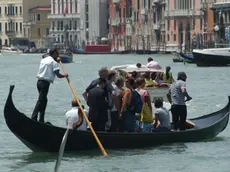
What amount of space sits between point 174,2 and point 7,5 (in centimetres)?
4006

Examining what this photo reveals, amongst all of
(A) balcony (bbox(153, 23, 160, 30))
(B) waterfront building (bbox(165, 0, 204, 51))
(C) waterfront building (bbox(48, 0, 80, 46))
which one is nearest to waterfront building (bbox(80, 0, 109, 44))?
(C) waterfront building (bbox(48, 0, 80, 46))

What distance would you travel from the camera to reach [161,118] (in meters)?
14.9

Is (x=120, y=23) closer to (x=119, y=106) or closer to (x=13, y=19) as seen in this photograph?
(x=13, y=19)

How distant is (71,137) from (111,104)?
650mm

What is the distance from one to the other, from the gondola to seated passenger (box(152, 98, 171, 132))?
127 mm

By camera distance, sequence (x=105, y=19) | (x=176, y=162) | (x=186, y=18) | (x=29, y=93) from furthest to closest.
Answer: (x=105, y=19), (x=186, y=18), (x=29, y=93), (x=176, y=162)

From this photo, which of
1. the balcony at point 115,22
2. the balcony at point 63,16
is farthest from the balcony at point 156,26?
the balcony at point 63,16

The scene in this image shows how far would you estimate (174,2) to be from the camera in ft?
243

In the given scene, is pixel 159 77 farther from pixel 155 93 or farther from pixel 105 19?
pixel 105 19

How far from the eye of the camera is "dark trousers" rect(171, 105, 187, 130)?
15.4 metres

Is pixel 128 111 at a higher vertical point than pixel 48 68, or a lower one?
lower

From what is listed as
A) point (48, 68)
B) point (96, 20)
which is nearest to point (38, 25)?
point (96, 20)

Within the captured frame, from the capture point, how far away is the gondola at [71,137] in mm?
13891

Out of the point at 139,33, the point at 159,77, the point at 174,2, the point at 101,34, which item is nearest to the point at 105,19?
the point at 101,34
